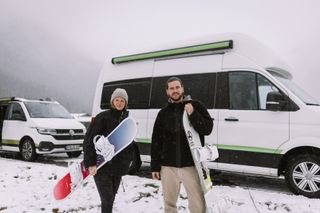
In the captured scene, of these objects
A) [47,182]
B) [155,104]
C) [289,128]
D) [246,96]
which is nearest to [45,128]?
[47,182]

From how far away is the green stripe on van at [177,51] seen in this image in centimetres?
689

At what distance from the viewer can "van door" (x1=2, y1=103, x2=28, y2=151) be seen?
11438mm

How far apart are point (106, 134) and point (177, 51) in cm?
374

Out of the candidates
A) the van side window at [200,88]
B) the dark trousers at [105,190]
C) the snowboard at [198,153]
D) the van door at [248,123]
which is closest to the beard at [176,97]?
the snowboard at [198,153]

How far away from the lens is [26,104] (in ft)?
39.1

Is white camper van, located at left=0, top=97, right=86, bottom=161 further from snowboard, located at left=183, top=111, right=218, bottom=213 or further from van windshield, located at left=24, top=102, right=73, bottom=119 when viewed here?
snowboard, located at left=183, top=111, right=218, bottom=213

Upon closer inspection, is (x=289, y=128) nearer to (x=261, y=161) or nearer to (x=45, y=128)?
(x=261, y=161)

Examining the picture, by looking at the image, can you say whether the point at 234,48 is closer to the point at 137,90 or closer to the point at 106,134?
the point at 137,90

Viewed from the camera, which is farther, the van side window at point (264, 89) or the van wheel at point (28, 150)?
the van wheel at point (28, 150)

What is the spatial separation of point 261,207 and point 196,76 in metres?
3.02

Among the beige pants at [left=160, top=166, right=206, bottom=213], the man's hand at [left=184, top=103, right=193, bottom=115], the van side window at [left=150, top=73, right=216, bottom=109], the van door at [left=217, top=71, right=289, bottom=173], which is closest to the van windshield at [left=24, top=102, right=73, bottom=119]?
the van side window at [left=150, top=73, right=216, bottom=109]

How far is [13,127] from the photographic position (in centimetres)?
1168

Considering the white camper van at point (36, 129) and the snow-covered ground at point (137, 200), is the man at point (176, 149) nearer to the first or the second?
the snow-covered ground at point (137, 200)

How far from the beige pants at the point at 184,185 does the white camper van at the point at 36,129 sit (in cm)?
768
